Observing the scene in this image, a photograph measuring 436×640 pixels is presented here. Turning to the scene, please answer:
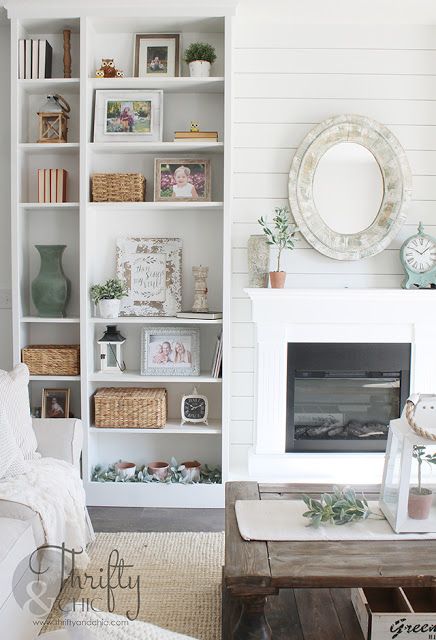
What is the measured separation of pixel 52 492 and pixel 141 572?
61 cm

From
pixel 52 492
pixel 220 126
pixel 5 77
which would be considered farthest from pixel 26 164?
pixel 52 492

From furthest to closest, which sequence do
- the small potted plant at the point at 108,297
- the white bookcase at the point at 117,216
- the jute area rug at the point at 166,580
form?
the small potted plant at the point at 108,297 → the white bookcase at the point at 117,216 → the jute area rug at the point at 166,580

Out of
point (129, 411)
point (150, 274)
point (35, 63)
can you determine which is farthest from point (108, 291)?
point (35, 63)

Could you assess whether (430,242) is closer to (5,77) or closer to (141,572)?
(141,572)

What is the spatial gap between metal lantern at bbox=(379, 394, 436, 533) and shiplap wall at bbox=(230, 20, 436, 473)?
175cm

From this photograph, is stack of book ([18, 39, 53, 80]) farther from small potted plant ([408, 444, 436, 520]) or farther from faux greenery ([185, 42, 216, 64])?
small potted plant ([408, 444, 436, 520])

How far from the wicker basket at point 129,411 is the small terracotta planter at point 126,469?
0.27 m

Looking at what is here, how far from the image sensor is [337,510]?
227 centimetres

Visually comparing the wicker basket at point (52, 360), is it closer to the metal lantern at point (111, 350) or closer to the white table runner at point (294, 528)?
the metal lantern at point (111, 350)

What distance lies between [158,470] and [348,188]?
197 centimetres

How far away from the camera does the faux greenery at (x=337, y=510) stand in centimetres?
225

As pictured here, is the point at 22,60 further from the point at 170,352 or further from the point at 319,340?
the point at 319,340

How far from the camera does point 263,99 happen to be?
154 inches

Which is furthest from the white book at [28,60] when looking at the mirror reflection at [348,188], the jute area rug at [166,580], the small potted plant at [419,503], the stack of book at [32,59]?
the small potted plant at [419,503]
